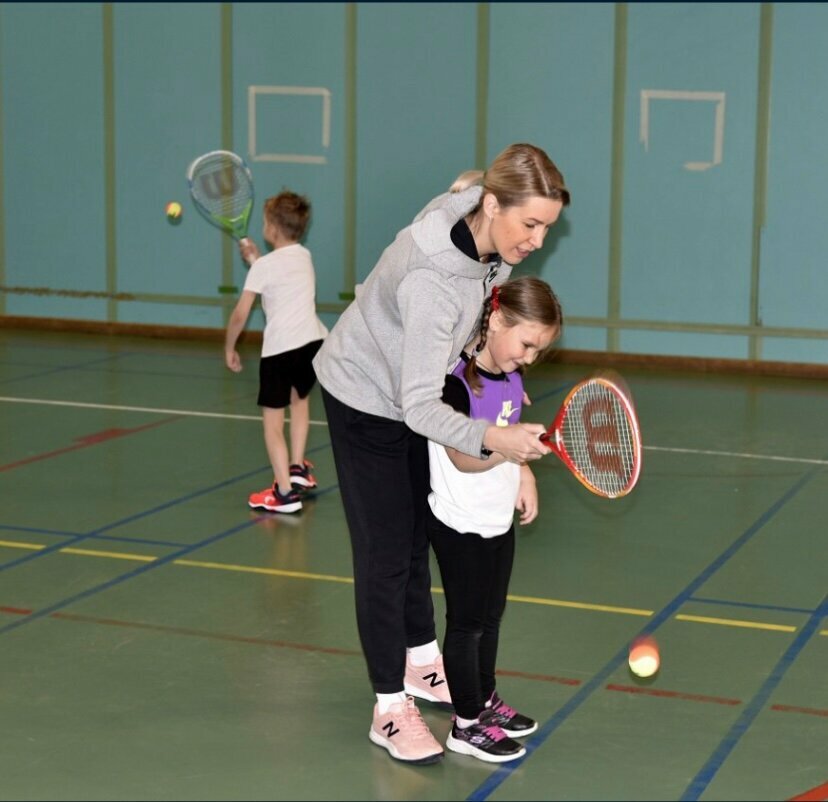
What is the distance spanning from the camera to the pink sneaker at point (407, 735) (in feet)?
14.1

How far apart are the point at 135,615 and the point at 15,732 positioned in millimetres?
1201

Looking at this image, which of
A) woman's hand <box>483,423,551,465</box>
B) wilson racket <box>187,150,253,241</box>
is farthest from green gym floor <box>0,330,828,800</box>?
wilson racket <box>187,150,253,241</box>

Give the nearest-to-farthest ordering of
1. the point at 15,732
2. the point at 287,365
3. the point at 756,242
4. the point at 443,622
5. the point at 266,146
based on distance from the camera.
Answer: the point at 15,732 < the point at 443,622 < the point at 287,365 < the point at 756,242 < the point at 266,146

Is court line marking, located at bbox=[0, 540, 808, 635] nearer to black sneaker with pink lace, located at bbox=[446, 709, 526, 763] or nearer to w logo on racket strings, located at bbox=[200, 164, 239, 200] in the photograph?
black sneaker with pink lace, located at bbox=[446, 709, 526, 763]

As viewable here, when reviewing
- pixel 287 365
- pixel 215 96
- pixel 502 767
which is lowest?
pixel 502 767

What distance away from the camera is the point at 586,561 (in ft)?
21.3

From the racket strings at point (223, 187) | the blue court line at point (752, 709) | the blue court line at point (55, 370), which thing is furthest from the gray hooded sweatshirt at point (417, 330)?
the blue court line at point (55, 370)

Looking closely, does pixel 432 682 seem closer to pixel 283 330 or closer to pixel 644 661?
pixel 644 661

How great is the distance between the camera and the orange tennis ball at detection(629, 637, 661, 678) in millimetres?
4984

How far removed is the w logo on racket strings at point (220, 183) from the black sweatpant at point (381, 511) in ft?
17.6

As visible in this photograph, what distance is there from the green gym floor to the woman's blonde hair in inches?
63.0

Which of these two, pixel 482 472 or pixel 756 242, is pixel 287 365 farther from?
pixel 756 242

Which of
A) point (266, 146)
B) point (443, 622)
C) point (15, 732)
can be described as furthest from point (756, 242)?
point (15, 732)

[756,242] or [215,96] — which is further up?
[215,96]
